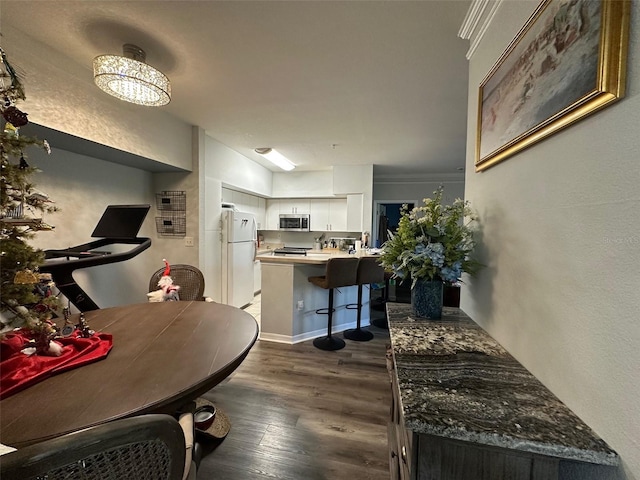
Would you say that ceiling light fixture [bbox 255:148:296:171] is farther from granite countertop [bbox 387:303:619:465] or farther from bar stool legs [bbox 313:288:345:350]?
granite countertop [bbox 387:303:619:465]

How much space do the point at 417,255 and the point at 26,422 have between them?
1420 millimetres

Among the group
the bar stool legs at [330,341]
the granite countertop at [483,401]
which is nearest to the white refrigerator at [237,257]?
the bar stool legs at [330,341]

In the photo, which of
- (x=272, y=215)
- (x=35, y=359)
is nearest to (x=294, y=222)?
(x=272, y=215)

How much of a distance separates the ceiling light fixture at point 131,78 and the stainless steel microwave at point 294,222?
3.67 m

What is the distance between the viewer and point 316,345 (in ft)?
9.84

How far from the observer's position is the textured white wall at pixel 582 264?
0.54m

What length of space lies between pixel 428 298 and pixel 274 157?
3.55 metres

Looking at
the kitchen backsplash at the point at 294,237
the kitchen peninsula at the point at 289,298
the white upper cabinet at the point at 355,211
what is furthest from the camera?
the kitchen backsplash at the point at 294,237

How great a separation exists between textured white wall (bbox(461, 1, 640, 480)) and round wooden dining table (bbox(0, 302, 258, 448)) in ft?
3.59

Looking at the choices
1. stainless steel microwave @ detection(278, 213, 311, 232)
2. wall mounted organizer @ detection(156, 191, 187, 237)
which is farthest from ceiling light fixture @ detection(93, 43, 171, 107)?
stainless steel microwave @ detection(278, 213, 311, 232)

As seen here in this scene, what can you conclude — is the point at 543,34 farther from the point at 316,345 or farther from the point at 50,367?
the point at 316,345

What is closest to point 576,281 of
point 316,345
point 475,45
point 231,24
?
point 475,45

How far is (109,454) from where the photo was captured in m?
0.55

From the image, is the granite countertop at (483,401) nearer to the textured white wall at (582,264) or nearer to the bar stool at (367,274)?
the textured white wall at (582,264)
